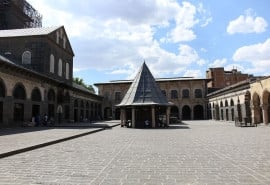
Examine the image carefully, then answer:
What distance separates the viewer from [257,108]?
28578 millimetres

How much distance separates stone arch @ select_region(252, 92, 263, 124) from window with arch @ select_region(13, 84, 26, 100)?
76.7ft

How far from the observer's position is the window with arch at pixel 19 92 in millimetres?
23000

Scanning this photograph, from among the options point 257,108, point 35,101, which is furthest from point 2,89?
point 257,108

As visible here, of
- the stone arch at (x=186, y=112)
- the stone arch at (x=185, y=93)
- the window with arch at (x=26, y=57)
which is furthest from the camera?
the stone arch at (x=186, y=112)

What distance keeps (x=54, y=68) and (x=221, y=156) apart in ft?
92.3

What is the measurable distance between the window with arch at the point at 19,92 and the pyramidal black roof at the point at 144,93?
923 cm

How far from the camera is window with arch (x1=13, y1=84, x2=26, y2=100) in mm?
23000

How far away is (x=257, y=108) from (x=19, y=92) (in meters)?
24.0

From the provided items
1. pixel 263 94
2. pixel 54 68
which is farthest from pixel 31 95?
pixel 263 94

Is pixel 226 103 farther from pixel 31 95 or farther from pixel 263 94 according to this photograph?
pixel 31 95

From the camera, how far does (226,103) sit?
1558 inches

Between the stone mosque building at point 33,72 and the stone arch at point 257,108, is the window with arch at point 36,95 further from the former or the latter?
the stone arch at point 257,108

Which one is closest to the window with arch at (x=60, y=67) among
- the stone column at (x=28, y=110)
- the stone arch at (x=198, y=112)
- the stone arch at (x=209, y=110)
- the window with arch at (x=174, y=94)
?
the stone column at (x=28, y=110)

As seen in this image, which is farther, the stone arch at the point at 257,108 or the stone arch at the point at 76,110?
the stone arch at the point at 76,110
